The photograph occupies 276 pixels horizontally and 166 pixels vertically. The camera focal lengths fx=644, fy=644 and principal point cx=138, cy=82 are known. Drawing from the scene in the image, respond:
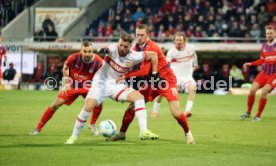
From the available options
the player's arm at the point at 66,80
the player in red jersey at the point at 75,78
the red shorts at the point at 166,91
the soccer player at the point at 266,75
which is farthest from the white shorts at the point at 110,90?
the soccer player at the point at 266,75

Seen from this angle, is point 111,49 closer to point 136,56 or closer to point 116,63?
point 116,63

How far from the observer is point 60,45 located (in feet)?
110

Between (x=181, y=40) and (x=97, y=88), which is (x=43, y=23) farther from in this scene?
(x=97, y=88)

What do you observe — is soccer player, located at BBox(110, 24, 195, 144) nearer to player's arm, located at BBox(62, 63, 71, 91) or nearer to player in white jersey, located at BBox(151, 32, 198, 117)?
player's arm, located at BBox(62, 63, 71, 91)

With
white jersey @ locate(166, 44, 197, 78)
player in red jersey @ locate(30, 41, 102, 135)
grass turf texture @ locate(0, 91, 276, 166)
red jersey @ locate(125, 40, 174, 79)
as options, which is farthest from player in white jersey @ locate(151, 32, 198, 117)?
red jersey @ locate(125, 40, 174, 79)

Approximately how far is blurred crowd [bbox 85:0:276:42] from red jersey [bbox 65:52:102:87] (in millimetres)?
18745

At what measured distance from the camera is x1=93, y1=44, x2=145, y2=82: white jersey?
1121 centimetres

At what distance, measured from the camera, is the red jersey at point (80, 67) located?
12.8 m

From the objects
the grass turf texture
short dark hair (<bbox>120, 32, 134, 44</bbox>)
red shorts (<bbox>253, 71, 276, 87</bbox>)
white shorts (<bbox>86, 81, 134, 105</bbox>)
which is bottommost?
the grass turf texture

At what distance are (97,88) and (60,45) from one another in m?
22.7

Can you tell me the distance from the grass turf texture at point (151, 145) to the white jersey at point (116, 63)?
1202 millimetres

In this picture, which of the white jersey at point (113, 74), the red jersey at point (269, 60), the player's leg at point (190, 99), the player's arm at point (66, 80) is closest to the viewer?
the white jersey at point (113, 74)

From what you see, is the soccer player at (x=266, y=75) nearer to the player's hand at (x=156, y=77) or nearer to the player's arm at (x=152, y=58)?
the player's arm at (x=152, y=58)

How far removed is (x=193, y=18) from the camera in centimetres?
3300
